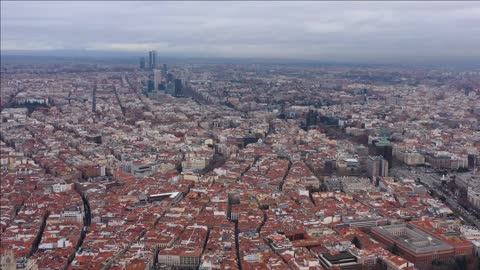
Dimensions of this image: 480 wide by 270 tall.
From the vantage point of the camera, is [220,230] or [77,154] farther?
[77,154]

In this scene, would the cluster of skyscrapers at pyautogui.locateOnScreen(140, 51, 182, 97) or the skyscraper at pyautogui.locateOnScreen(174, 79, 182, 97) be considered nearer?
the skyscraper at pyautogui.locateOnScreen(174, 79, 182, 97)

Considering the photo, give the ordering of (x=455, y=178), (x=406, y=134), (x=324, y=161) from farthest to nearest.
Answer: (x=406, y=134), (x=324, y=161), (x=455, y=178)

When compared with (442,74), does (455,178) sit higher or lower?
lower

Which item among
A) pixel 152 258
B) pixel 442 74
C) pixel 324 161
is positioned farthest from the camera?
pixel 442 74

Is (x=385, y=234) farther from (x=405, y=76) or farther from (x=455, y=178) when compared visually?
(x=405, y=76)

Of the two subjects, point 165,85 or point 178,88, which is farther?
point 165,85

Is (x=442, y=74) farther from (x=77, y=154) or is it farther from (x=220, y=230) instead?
(x=220, y=230)

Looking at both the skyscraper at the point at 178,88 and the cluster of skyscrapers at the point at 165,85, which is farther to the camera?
the cluster of skyscrapers at the point at 165,85

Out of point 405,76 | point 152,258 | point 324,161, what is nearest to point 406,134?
point 324,161

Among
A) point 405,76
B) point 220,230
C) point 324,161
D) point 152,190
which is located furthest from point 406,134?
point 405,76
